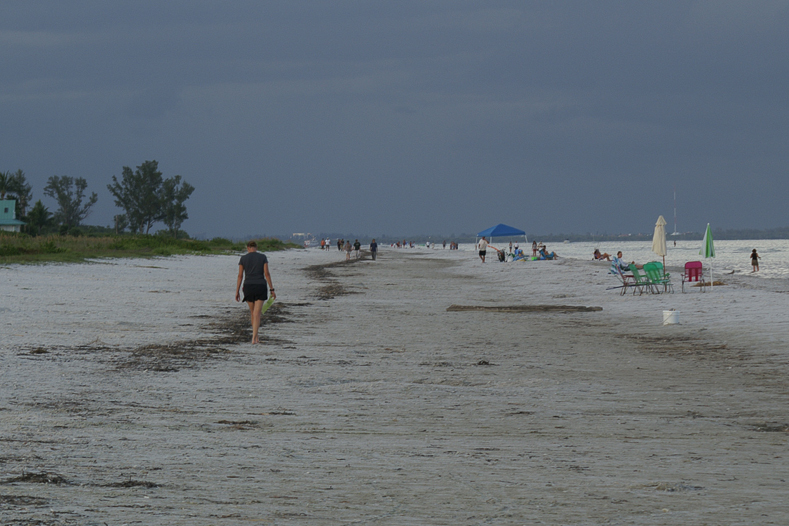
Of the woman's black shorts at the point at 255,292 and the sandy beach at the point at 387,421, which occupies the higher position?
the woman's black shorts at the point at 255,292

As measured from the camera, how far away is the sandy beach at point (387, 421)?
408 centimetres

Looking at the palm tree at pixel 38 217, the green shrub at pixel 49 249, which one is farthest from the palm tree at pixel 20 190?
the green shrub at pixel 49 249

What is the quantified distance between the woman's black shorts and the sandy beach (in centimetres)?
66

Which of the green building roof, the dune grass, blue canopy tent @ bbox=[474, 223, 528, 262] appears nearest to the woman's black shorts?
the dune grass

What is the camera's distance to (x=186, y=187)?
10388 centimetres

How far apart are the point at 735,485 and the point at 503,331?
873 centimetres

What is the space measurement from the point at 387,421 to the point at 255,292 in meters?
5.38

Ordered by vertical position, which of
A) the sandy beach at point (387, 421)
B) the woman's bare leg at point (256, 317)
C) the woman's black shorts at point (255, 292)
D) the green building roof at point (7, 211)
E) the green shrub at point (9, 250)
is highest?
the green building roof at point (7, 211)

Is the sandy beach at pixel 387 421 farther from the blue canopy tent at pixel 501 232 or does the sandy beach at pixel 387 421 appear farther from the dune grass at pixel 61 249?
the blue canopy tent at pixel 501 232

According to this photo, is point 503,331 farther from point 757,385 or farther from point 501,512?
point 501,512

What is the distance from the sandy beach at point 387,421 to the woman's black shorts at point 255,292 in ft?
2.15

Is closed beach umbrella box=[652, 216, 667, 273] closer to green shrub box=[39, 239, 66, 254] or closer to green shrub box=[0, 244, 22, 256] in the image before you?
green shrub box=[0, 244, 22, 256]

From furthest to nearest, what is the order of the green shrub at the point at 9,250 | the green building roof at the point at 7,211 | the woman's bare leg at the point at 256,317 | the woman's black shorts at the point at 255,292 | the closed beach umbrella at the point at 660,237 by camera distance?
1. the green building roof at the point at 7,211
2. the green shrub at the point at 9,250
3. the closed beach umbrella at the point at 660,237
4. the woman's black shorts at the point at 255,292
5. the woman's bare leg at the point at 256,317

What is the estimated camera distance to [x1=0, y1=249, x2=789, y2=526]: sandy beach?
4.08 m
